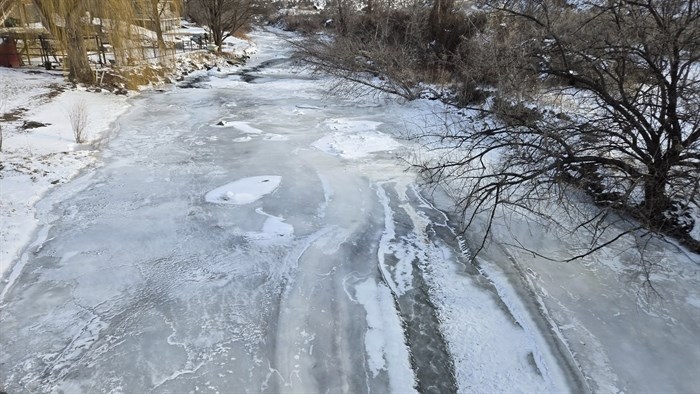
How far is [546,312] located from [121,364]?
4413mm

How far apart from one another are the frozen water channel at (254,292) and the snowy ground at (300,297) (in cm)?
2

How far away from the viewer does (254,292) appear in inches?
206

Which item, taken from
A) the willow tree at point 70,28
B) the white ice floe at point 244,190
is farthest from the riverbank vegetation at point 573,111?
the willow tree at point 70,28

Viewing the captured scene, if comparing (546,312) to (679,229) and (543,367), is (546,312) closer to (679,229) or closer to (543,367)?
(543,367)

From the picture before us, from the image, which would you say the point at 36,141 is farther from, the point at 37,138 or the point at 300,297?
the point at 300,297

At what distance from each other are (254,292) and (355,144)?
235 inches

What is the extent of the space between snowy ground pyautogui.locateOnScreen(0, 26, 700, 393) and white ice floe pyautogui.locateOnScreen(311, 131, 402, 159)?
1221 mm

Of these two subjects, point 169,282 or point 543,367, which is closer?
point 543,367

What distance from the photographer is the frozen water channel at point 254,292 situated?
13.6 ft

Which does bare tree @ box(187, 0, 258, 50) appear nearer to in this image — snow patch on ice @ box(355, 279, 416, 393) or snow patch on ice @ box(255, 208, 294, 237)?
snow patch on ice @ box(255, 208, 294, 237)

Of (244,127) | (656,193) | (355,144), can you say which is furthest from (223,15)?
(656,193)

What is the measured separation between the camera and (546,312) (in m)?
5.00

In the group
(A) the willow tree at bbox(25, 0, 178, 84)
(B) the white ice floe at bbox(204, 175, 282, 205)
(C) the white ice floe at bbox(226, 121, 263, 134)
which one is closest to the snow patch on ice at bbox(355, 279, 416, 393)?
(B) the white ice floe at bbox(204, 175, 282, 205)

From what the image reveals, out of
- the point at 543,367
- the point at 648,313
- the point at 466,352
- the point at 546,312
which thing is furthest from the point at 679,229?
the point at 466,352
